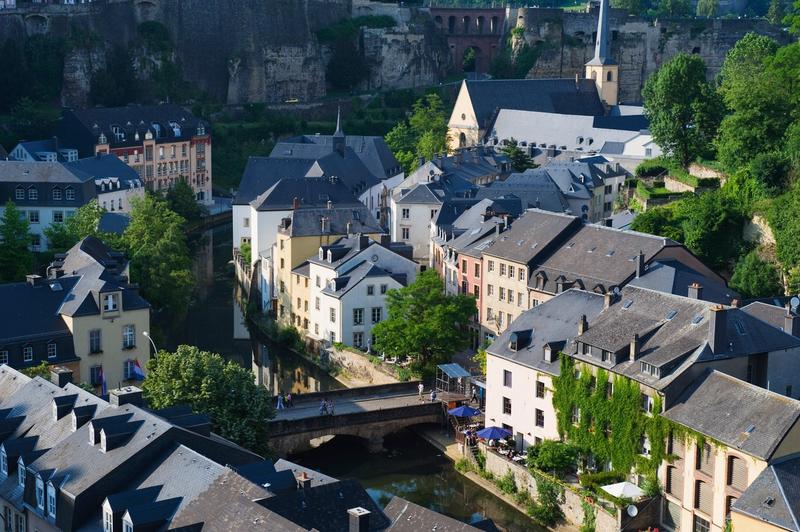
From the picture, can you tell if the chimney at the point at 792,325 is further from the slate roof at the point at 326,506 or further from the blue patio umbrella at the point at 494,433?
the slate roof at the point at 326,506

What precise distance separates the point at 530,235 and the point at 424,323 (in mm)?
5898

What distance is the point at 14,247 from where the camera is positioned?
196 feet

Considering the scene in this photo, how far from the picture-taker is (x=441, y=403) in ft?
162

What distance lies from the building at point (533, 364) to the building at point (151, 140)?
4587cm

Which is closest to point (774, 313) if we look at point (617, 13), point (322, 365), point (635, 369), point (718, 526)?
point (635, 369)

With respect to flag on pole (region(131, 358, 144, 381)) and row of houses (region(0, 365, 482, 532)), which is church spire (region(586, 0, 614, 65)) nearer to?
flag on pole (region(131, 358, 144, 381))

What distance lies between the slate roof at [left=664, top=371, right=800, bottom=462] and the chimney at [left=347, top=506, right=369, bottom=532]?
11.5 meters

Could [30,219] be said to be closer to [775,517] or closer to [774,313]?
[774,313]

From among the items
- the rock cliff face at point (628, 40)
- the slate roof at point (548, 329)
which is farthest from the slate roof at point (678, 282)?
the rock cliff face at point (628, 40)

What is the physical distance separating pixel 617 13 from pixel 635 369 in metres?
89.1

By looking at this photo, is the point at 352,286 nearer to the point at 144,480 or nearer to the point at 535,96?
the point at 144,480

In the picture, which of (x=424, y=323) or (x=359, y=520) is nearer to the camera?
(x=359, y=520)

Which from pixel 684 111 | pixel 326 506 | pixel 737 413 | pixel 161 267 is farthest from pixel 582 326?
pixel 684 111

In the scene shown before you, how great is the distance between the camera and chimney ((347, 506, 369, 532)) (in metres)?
28.7
